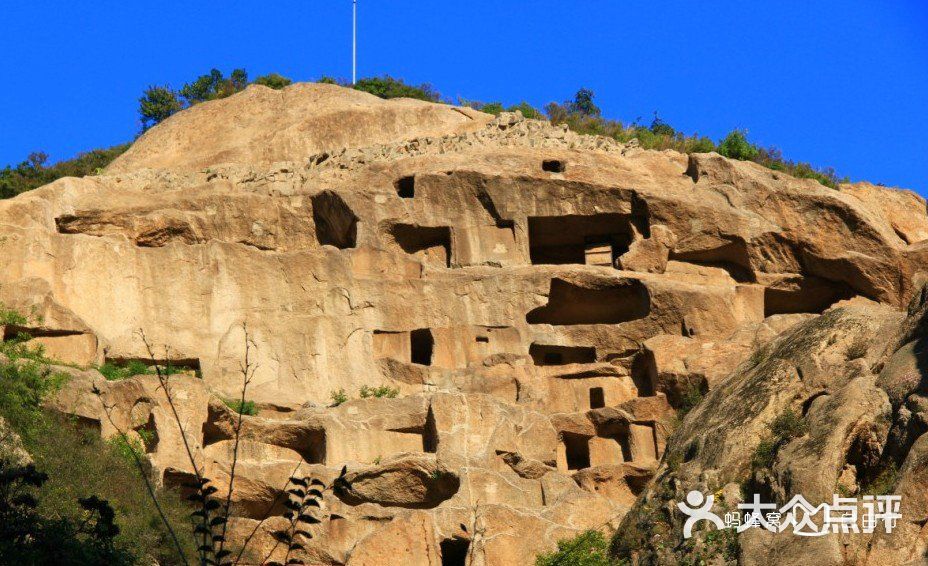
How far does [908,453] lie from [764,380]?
4240mm

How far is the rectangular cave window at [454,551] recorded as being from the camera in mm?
23141

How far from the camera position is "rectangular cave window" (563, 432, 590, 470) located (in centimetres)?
2741

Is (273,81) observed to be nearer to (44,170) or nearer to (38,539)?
(44,170)

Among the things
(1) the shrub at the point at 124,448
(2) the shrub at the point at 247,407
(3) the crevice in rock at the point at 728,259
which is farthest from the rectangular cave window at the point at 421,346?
(1) the shrub at the point at 124,448

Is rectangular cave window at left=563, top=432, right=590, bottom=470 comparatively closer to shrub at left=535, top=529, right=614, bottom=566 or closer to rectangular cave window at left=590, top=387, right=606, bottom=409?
rectangular cave window at left=590, top=387, right=606, bottom=409

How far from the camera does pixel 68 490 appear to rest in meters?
21.0

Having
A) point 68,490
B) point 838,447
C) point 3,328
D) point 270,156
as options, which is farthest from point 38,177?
point 838,447

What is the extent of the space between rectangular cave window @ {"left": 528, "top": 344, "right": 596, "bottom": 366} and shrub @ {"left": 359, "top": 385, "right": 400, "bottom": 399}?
3.35 m

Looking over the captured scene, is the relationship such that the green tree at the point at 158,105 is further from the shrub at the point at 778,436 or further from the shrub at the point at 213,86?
the shrub at the point at 778,436

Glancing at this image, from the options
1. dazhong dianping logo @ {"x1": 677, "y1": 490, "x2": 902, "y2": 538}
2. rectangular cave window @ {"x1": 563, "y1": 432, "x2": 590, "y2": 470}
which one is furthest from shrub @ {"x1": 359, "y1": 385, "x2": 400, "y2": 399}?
dazhong dianping logo @ {"x1": 677, "y1": 490, "x2": 902, "y2": 538}

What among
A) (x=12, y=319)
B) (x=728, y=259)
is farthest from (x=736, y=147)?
(x=12, y=319)

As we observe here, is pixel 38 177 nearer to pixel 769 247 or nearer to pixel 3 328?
pixel 3 328

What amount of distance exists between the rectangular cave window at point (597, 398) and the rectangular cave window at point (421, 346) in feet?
10.5

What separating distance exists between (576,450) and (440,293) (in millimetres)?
4280
